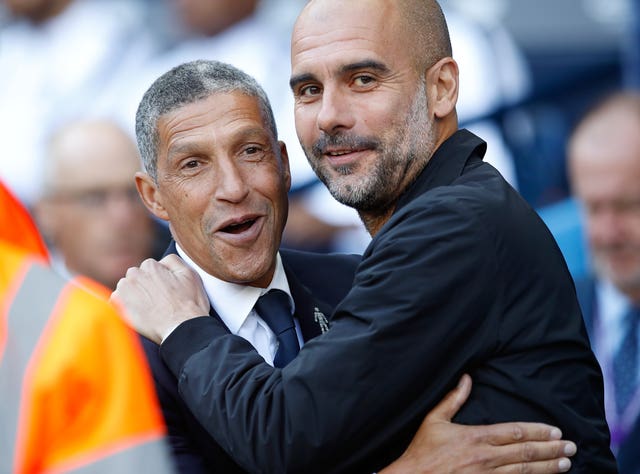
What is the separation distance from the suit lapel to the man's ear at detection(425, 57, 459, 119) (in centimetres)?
56

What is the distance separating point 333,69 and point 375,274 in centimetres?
61

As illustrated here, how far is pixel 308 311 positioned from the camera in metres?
2.94

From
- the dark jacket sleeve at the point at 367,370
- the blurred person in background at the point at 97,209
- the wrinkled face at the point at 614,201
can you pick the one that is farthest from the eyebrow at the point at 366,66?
the blurred person in background at the point at 97,209

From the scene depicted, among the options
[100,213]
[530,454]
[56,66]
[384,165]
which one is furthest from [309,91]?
[56,66]

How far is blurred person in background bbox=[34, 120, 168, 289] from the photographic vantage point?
5.45 metres

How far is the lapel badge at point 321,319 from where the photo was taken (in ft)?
9.61

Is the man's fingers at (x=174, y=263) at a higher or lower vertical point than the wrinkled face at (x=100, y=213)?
lower

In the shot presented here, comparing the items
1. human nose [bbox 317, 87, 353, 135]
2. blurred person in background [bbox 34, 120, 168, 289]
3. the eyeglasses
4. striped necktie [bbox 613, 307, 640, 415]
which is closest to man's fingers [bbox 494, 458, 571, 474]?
human nose [bbox 317, 87, 353, 135]

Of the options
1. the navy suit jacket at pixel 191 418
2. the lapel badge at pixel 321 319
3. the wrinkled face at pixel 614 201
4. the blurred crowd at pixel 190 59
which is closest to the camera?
the navy suit jacket at pixel 191 418

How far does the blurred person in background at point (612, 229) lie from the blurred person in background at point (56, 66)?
2245 millimetres

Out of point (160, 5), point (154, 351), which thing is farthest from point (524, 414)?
point (160, 5)

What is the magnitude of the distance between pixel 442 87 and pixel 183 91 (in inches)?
24.8

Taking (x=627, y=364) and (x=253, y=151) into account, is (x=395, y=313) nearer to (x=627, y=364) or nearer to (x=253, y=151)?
(x=253, y=151)

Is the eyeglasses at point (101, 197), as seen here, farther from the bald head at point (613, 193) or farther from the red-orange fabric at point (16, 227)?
the red-orange fabric at point (16, 227)
